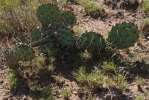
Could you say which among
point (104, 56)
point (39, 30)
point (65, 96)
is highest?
point (39, 30)

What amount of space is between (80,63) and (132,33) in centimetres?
84

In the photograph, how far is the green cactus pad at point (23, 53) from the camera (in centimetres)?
452

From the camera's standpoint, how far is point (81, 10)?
19.6 ft

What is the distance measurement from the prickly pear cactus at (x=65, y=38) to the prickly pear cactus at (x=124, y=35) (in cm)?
59

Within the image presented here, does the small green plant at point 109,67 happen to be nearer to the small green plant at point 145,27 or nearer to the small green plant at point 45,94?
the small green plant at point 45,94

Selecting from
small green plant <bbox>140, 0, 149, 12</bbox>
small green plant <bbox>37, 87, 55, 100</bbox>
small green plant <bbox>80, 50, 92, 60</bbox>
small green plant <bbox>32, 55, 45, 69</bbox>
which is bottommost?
small green plant <bbox>37, 87, 55, 100</bbox>

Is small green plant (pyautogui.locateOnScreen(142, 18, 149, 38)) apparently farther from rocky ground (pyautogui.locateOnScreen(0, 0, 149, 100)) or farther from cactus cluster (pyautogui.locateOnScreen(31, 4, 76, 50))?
cactus cluster (pyautogui.locateOnScreen(31, 4, 76, 50))

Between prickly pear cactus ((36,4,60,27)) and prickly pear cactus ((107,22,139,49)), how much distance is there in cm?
94

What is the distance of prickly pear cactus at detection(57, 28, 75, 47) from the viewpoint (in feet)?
15.8

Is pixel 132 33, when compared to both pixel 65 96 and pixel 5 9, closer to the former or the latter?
pixel 65 96

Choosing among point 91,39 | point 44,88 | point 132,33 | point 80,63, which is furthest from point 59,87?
point 132,33

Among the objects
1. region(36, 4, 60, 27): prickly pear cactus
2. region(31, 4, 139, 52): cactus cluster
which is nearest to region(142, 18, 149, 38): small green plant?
region(31, 4, 139, 52): cactus cluster

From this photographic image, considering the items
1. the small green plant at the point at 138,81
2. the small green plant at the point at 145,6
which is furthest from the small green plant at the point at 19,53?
the small green plant at the point at 145,6

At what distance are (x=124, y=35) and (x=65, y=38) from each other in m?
0.85
